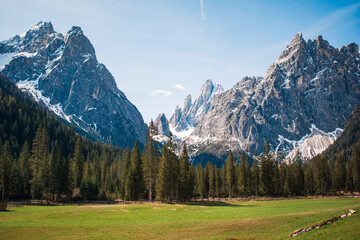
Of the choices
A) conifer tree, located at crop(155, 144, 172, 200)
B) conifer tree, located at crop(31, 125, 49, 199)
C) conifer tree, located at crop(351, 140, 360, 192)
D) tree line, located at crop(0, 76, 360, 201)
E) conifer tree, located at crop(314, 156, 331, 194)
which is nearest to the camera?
conifer tree, located at crop(155, 144, 172, 200)

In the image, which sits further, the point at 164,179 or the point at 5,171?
the point at 5,171

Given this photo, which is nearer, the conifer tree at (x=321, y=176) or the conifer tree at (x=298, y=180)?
the conifer tree at (x=321, y=176)

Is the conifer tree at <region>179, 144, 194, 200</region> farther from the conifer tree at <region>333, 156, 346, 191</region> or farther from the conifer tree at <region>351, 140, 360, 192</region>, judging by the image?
the conifer tree at <region>333, 156, 346, 191</region>

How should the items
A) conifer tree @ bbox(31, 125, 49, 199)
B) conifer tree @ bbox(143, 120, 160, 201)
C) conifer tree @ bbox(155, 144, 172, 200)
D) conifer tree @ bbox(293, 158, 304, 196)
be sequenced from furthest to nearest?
conifer tree @ bbox(293, 158, 304, 196)
conifer tree @ bbox(31, 125, 49, 199)
conifer tree @ bbox(143, 120, 160, 201)
conifer tree @ bbox(155, 144, 172, 200)

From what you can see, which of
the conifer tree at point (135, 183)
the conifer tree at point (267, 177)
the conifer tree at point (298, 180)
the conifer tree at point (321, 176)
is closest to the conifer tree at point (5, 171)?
the conifer tree at point (135, 183)

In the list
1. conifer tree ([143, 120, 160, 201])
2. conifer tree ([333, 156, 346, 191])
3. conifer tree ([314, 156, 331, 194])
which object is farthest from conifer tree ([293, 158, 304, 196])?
conifer tree ([143, 120, 160, 201])

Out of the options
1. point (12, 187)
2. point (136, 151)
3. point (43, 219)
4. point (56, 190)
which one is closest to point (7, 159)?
point (12, 187)

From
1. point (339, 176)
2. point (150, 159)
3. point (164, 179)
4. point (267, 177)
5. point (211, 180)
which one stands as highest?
point (150, 159)

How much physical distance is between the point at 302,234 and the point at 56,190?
80.6m

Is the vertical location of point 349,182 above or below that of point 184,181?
below

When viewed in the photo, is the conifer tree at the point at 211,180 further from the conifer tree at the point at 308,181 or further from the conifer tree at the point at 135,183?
the conifer tree at the point at 135,183

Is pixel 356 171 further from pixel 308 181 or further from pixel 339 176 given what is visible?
pixel 308 181

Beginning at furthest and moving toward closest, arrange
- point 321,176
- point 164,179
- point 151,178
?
point 321,176 → point 151,178 → point 164,179

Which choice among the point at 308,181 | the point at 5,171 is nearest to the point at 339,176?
the point at 308,181
